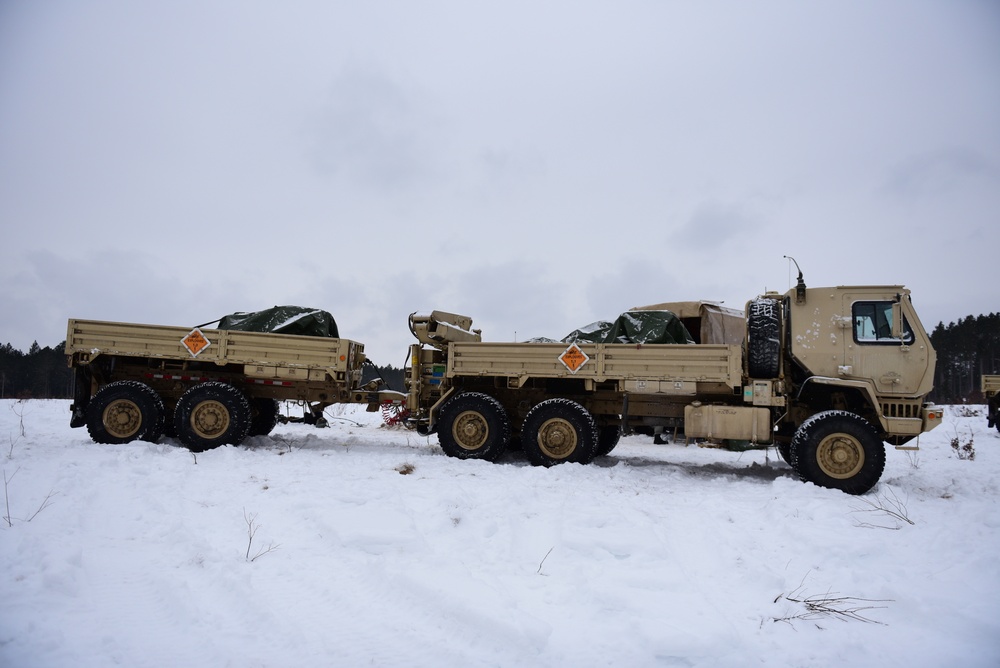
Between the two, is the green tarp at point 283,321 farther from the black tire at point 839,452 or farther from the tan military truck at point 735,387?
the black tire at point 839,452

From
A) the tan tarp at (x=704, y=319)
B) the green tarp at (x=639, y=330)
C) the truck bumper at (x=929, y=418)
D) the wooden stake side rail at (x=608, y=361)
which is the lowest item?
the truck bumper at (x=929, y=418)

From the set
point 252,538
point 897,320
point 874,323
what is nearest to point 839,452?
point 874,323

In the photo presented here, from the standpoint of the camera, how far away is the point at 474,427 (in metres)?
8.84

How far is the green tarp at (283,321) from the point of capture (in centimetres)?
970

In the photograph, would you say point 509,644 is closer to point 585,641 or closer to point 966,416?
point 585,641

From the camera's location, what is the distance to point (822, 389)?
7938mm

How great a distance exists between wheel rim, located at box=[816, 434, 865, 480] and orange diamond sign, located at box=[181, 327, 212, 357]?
9380 millimetres

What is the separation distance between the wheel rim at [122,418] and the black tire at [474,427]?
4.93m

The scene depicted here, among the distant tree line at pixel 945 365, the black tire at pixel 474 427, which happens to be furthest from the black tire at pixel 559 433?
the distant tree line at pixel 945 365

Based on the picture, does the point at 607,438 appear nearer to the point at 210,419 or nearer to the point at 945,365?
the point at 210,419

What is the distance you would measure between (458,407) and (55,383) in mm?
50423

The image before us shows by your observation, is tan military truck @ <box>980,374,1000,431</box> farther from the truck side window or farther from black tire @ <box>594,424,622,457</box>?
black tire @ <box>594,424,622,457</box>

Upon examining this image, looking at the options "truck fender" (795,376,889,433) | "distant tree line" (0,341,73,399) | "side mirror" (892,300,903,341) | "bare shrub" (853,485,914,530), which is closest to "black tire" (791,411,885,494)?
"bare shrub" (853,485,914,530)

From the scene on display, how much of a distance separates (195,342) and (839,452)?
979 cm
